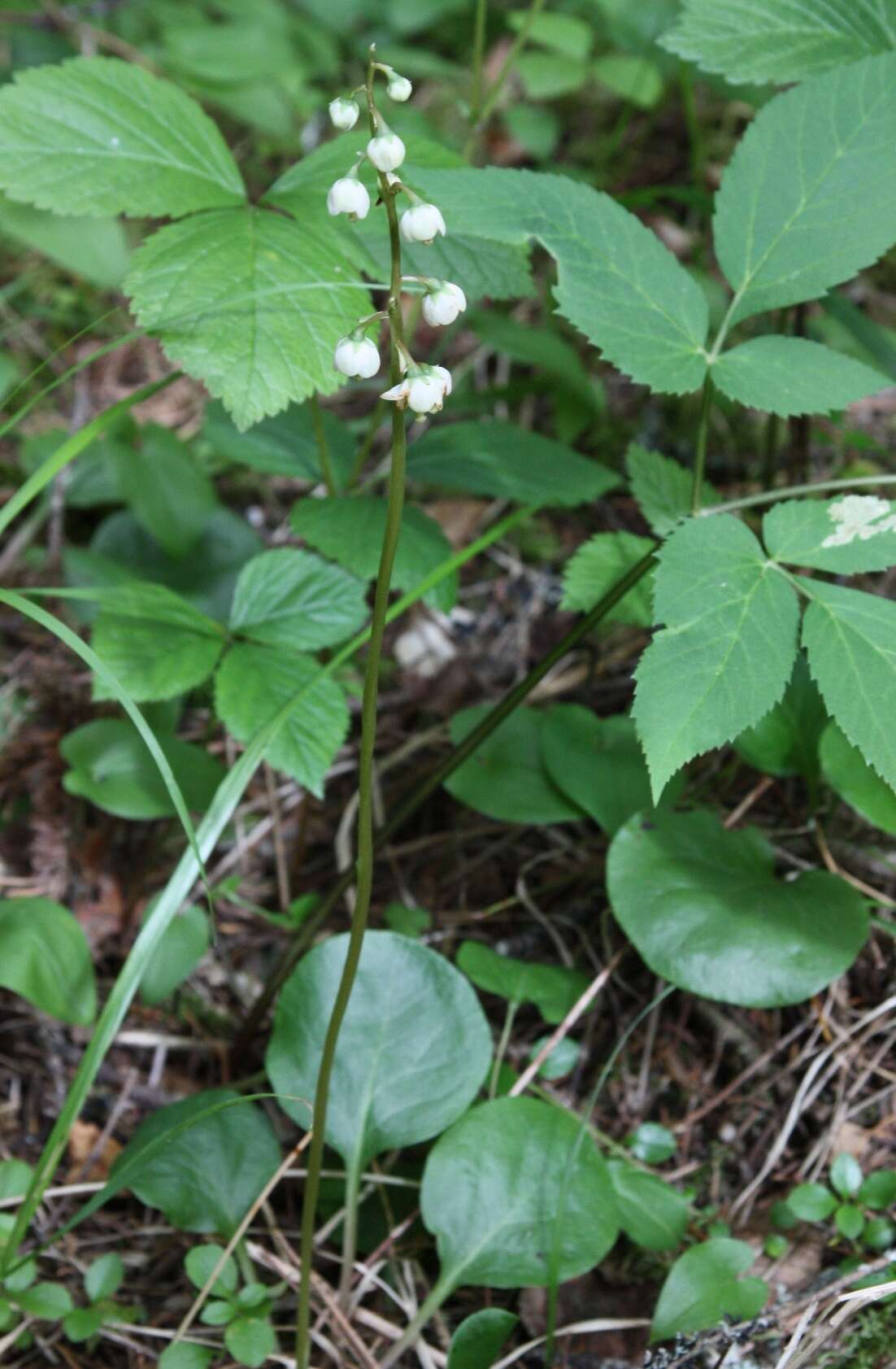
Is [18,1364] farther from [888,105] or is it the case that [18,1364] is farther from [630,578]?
[888,105]

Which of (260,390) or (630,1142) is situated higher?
(260,390)

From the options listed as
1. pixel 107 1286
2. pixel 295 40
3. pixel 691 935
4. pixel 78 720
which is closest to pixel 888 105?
pixel 691 935

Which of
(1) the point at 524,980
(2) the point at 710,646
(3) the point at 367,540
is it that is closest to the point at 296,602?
(3) the point at 367,540

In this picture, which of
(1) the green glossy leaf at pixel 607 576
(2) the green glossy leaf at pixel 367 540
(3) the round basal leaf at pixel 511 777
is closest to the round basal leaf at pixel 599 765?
(3) the round basal leaf at pixel 511 777

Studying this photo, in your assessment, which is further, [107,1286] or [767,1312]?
[107,1286]

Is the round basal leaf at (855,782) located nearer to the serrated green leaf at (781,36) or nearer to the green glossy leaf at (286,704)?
the green glossy leaf at (286,704)

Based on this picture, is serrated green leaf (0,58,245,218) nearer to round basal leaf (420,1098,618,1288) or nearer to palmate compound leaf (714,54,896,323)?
palmate compound leaf (714,54,896,323)

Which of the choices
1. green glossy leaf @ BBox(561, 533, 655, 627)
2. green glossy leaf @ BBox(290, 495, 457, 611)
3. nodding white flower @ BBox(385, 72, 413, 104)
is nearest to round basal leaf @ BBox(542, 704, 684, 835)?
green glossy leaf @ BBox(561, 533, 655, 627)

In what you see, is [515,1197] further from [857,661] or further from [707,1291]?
[857,661]
